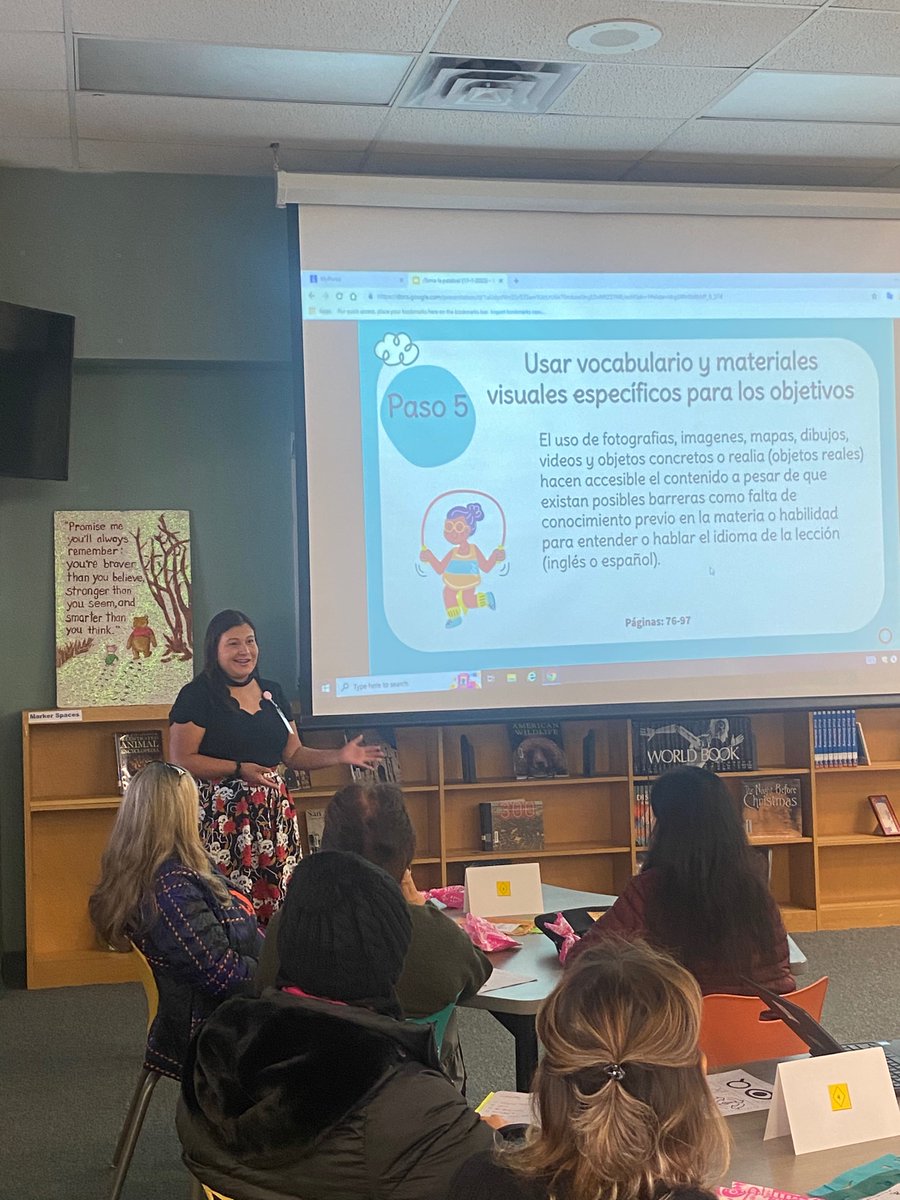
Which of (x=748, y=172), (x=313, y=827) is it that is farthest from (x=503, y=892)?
(x=748, y=172)

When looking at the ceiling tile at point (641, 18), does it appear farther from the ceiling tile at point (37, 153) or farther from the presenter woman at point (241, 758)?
the presenter woman at point (241, 758)

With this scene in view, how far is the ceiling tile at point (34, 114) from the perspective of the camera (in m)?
4.18

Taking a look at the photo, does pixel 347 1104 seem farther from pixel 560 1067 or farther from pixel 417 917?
pixel 417 917

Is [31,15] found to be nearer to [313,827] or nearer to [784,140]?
[784,140]

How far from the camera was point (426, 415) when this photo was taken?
179 inches

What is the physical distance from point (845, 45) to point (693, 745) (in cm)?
293

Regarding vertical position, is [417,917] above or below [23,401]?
below

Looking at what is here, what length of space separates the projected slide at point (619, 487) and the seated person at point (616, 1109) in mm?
3078

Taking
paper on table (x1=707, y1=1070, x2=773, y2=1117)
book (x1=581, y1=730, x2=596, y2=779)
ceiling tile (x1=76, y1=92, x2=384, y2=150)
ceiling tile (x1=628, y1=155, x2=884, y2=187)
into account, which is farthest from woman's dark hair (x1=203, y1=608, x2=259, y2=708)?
ceiling tile (x1=628, y1=155, x2=884, y2=187)

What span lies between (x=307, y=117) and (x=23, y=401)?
156cm

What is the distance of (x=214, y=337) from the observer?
510 cm

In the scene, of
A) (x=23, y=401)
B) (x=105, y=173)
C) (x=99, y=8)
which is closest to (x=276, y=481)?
(x=23, y=401)

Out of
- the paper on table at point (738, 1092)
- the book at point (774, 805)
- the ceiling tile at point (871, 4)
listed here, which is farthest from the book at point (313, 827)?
the ceiling tile at point (871, 4)

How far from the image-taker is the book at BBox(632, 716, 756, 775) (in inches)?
219
